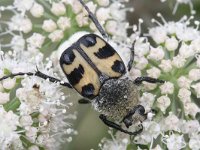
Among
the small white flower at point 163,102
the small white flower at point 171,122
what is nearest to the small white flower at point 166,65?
the small white flower at point 163,102

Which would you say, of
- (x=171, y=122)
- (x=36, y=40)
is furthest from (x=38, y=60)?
(x=171, y=122)

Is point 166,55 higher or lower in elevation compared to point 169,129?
higher

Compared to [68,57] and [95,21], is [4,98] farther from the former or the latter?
[95,21]

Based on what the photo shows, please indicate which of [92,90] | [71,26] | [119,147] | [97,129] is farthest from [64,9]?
[97,129]

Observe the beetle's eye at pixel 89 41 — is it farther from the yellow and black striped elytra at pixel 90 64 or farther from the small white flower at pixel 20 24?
the small white flower at pixel 20 24

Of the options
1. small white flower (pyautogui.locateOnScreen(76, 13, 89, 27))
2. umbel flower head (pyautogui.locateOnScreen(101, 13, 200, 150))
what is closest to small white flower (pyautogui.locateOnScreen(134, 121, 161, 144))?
umbel flower head (pyautogui.locateOnScreen(101, 13, 200, 150))

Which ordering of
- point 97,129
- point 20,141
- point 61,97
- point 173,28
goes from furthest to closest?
point 97,129 → point 173,28 → point 61,97 → point 20,141

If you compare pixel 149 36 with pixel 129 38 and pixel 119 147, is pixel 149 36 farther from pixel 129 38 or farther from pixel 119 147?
pixel 119 147
